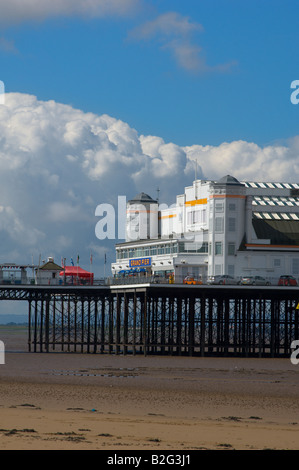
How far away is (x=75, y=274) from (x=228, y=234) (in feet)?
47.4

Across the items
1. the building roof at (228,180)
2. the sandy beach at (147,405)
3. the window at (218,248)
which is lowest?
the sandy beach at (147,405)

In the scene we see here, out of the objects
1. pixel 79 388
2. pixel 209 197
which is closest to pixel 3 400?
pixel 79 388

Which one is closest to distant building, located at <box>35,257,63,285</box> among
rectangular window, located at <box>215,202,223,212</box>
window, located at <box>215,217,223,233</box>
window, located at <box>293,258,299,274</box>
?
window, located at <box>215,217,223,233</box>

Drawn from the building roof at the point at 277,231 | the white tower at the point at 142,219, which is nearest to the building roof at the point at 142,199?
the white tower at the point at 142,219

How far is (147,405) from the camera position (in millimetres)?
35719

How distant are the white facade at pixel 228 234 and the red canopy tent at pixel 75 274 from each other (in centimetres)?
489

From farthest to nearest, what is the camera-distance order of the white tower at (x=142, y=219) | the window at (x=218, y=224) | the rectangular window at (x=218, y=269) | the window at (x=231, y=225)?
the white tower at (x=142, y=219)
the window at (x=218, y=224)
the window at (x=231, y=225)
the rectangular window at (x=218, y=269)

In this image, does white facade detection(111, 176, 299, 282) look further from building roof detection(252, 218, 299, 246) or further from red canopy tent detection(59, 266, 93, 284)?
red canopy tent detection(59, 266, 93, 284)

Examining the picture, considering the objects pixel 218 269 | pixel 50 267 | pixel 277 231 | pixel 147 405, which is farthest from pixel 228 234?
pixel 147 405

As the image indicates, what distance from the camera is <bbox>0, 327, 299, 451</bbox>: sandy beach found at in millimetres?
25781

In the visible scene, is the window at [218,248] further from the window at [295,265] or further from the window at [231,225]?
the window at [295,265]

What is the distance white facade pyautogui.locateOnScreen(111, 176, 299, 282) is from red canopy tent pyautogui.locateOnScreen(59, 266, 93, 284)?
4.89m

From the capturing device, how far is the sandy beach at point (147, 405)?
25.8 metres

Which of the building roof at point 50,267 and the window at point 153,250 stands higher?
the window at point 153,250
